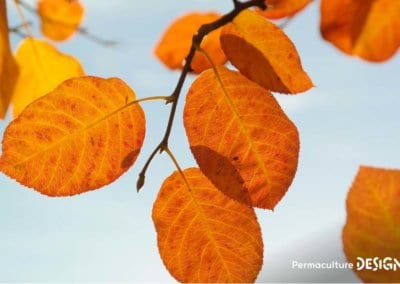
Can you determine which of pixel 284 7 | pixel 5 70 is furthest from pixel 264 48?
pixel 5 70

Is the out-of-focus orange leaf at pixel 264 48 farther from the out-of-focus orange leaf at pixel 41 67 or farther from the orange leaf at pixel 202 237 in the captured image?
the out-of-focus orange leaf at pixel 41 67

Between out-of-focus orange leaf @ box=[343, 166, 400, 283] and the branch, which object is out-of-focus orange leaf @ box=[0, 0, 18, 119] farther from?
out-of-focus orange leaf @ box=[343, 166, 400, 283]

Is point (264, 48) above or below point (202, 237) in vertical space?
above

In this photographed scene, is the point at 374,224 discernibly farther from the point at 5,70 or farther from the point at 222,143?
the point at 5,70

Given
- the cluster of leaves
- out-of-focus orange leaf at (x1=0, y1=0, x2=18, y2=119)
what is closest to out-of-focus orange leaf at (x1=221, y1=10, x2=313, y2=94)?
the cluster of leaves

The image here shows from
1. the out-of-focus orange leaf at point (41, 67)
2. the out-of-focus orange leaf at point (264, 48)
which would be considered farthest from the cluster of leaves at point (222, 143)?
the out-of-focus orange leaf at point (41, 67)
